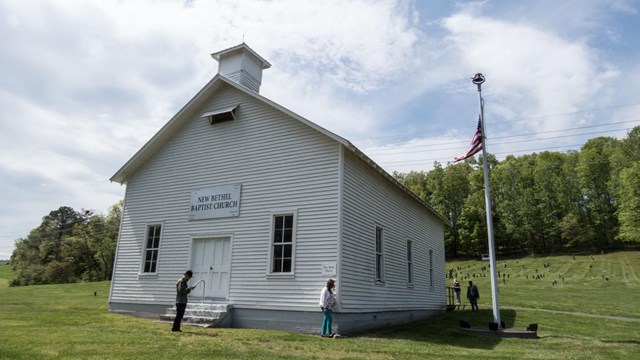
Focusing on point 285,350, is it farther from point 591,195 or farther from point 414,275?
point 591,195

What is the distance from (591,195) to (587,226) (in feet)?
24.5

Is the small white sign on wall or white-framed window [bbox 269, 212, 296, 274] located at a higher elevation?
white-framed window [bbox 269, 212, 296, 274]

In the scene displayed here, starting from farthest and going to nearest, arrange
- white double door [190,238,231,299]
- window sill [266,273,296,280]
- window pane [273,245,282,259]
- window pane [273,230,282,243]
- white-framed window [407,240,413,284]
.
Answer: white-framed window [407,240,413,284]
white double door [190,238,231,299]
window pane [273,230,282,243]
window pane [273,245,282,259]
window sill [266,273,296,280]

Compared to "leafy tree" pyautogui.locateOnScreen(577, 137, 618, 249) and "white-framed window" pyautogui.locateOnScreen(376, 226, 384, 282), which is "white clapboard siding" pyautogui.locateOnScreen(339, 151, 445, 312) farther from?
"leafy tree" pyautogui.locateOnScreen(577, 137, 618, 249)

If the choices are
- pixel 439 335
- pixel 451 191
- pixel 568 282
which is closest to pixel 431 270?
pixel 439 335

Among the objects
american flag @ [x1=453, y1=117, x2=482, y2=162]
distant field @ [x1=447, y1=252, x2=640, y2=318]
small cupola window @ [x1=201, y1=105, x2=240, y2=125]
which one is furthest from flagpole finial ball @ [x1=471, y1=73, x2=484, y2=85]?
distant field @ [x1=447, y1=252, x2=640, y2=318]

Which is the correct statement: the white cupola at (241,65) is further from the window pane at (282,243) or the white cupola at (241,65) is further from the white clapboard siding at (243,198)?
the window pane at (282,243)

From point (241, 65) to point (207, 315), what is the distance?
9.30 meters

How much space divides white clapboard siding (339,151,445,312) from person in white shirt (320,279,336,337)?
66 centimetres

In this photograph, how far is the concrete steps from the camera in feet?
42.6

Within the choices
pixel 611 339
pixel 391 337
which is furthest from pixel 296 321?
pixel 611 339

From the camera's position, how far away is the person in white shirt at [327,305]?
11.5 m

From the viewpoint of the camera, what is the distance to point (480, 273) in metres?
55.8

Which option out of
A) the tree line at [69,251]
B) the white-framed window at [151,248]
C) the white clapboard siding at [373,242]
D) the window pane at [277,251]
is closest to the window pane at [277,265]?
the window pane at [277,251]
